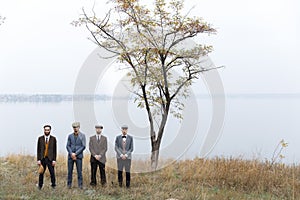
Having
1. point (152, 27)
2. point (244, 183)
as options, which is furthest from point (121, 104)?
point (244, 183)

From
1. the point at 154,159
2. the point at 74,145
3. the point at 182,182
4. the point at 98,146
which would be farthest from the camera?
the point at 154,159

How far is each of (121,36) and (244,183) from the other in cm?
496

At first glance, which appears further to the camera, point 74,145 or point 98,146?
point 98,146

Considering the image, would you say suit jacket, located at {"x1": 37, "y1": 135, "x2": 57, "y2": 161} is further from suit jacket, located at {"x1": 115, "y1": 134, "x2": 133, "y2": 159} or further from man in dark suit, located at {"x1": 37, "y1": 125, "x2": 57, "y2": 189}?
suit jacket, located at {"x1": 115, "y1": 134, "x2": 133, "y2": 159}

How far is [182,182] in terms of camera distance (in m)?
8.37

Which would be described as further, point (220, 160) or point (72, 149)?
point (220, 160)

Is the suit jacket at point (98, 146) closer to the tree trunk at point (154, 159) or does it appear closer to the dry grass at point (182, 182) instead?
the dry grass at point (182, 182)

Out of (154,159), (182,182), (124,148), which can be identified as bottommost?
(182,182)

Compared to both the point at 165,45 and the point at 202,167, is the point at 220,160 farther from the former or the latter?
the point at 165,45

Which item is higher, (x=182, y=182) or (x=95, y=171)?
(x=95, y=171)

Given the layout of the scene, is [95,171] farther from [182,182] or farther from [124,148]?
[182,182]

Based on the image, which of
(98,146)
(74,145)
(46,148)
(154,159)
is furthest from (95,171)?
(154,159)

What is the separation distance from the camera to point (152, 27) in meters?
9.28

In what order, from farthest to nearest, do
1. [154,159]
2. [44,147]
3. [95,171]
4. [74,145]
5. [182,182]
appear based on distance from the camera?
[154,159] → [182,182] → [95,171] → [74,145] → [44,147]
